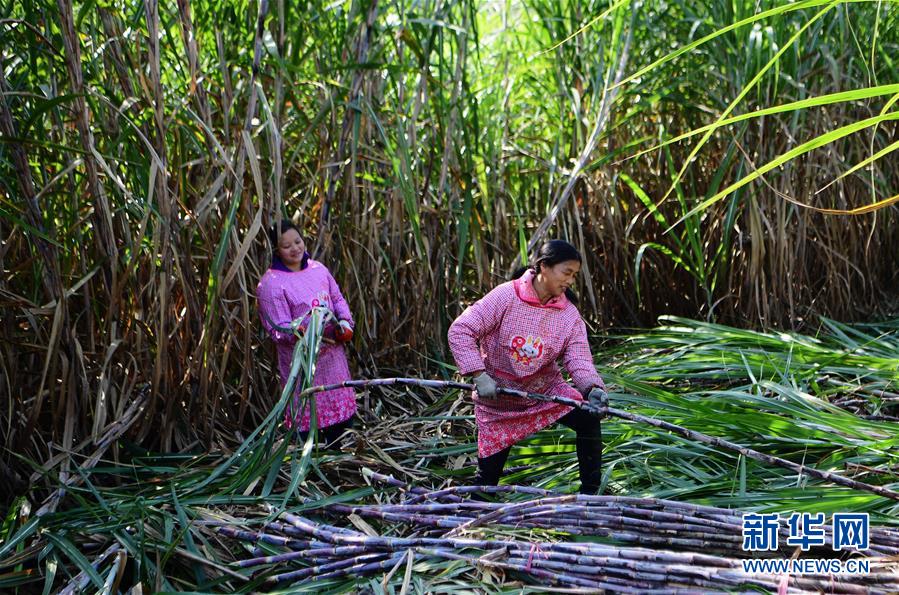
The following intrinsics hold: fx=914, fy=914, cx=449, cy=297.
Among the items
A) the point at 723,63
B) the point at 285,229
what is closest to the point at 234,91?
the point at 285,229

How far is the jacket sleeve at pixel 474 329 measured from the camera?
2.46 meters

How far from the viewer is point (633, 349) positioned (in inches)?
160

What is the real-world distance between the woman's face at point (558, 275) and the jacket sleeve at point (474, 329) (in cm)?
13

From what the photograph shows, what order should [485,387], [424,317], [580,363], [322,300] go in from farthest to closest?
[424,317] → [322,300] → [580,363] → [485,387]

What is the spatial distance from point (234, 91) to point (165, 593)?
179 centimetres

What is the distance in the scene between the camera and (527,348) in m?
2.56

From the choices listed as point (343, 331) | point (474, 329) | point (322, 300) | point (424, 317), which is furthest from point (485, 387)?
point (424, 317)

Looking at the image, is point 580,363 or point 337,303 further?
point 337,303

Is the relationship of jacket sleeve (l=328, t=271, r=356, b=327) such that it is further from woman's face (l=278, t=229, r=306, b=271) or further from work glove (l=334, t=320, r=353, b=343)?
woman's face (l=278, t=229, r=306, b=271)

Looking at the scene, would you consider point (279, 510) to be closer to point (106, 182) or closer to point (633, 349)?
point (106, 182)

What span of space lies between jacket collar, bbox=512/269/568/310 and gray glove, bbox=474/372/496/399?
0.28 meters

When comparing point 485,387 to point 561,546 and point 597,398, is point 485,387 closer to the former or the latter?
point 597,398

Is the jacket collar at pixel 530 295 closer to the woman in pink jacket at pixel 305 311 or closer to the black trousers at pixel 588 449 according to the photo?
the black trousers at pixel 588 449

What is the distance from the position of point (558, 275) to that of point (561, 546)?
819mm
